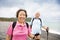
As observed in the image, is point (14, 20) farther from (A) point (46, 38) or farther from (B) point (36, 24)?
(A) point (46, 38)

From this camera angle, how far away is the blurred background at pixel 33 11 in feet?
6.38

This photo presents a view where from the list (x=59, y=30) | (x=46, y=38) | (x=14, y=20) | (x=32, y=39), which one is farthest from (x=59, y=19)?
(x=14, y=20)

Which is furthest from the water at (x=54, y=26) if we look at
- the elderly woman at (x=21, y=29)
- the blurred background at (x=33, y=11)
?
the elderly woman at (x=21, y=29)

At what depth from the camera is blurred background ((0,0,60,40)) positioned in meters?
1.95

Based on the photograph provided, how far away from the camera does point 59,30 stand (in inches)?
81.8

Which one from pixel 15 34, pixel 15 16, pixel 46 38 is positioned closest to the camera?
pixel 15 34

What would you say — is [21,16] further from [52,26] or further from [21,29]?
[52,26]

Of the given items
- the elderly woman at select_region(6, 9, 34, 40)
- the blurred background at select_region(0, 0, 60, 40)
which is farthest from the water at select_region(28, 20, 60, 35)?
the elderly woman at select_region(6, 9, 34, 40)

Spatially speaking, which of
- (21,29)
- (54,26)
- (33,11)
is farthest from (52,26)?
(21,29)

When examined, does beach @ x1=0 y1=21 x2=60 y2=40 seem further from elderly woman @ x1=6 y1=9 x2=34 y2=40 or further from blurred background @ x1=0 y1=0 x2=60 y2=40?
elderly woman @ x1=6 y1=9 x2=34 y2=40

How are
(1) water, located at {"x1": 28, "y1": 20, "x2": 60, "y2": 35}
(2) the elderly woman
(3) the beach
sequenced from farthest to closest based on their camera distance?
1. (1) water, located at {"x1": 28, "y1": 20, "x2": 60, "y2": 35}
2. (3) the beach
3. (2) the elderly woman

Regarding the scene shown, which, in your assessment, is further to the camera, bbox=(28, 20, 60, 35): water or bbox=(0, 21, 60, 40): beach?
bbox=(28, 20, 60, 35): water

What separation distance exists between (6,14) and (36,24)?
38 centimetres

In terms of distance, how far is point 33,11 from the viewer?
1982 millimetres
